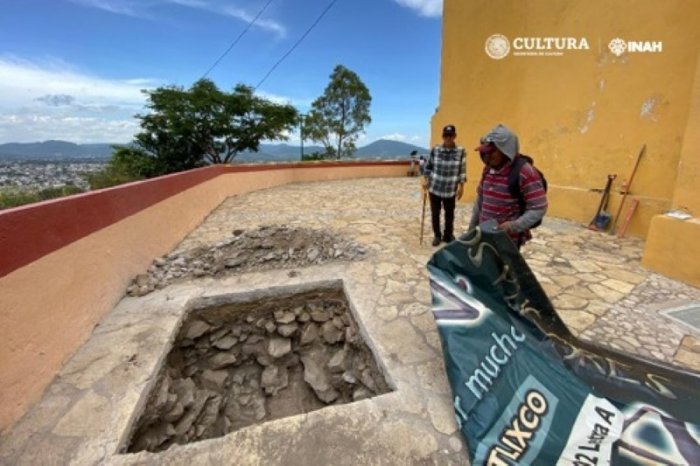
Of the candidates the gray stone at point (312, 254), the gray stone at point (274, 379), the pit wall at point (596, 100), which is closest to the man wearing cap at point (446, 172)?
the gray stone at point (312, 254)

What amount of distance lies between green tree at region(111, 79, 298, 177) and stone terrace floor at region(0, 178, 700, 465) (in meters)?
13.4

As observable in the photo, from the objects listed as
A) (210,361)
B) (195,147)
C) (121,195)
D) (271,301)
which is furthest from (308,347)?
(195,147)

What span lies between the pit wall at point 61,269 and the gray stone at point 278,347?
1529 mm

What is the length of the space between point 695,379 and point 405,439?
1.82 m

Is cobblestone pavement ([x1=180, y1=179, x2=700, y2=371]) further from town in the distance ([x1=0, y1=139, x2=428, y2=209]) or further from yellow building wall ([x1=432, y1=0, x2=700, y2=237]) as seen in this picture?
town in the distance ([x1=0, y1=139, x2=428, y2=209])

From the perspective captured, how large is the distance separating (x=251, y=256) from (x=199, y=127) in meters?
14.5

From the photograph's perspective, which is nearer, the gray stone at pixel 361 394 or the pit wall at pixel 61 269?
the pit wall at pixel 61 269

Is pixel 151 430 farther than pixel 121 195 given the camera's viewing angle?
No

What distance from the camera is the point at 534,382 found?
175cm

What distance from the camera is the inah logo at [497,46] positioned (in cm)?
655

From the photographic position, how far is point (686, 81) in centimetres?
435

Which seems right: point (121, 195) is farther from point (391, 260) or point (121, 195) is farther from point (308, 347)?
point (391, 260)

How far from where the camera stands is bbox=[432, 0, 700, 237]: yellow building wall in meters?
4.50

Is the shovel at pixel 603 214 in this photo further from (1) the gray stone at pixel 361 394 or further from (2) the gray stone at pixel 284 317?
(2) the gray stone at pixel 284 317
